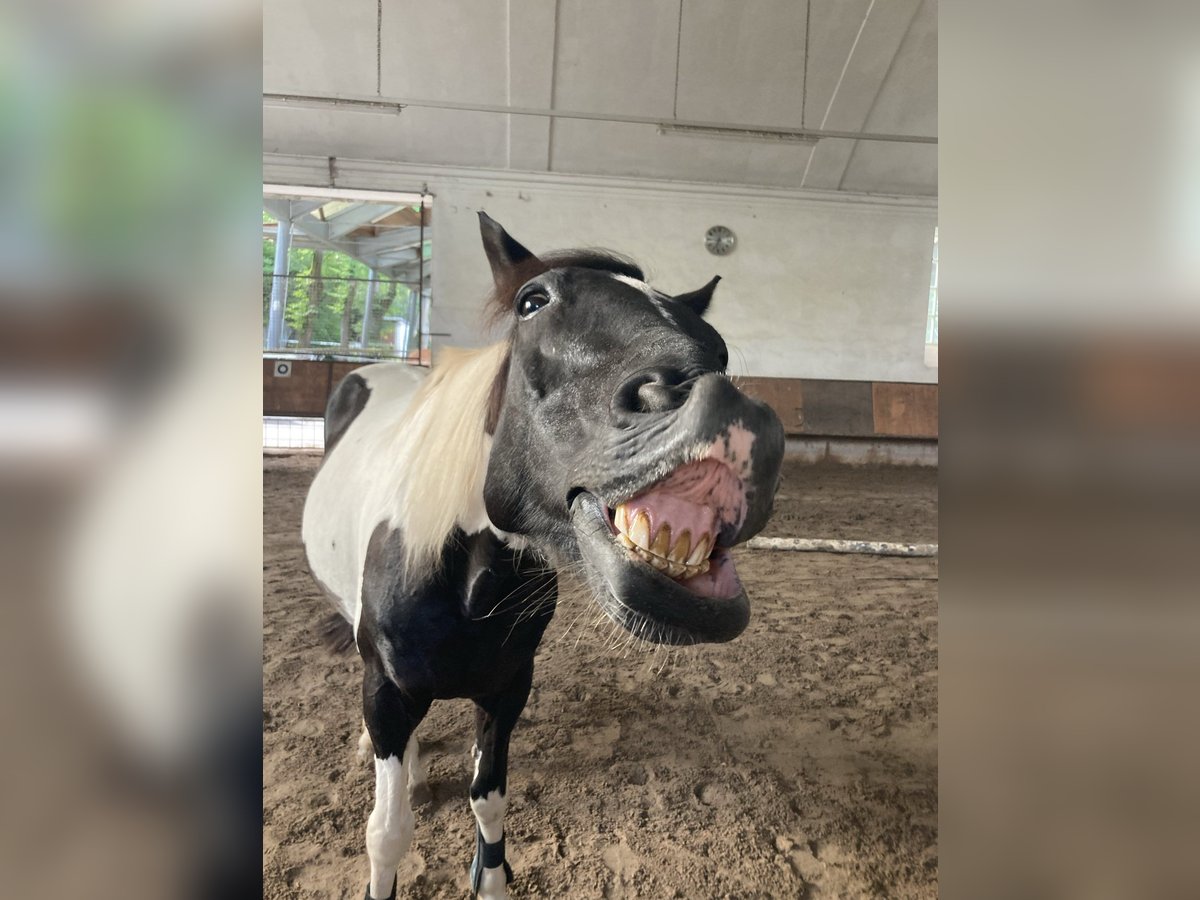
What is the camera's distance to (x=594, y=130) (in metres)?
5.17

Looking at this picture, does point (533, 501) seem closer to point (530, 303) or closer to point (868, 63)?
point (530, 303)

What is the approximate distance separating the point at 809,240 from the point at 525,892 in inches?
235

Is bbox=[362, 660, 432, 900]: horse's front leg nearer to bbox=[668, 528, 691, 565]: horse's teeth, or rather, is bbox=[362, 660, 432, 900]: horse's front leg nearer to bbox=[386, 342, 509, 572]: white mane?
Answer: bbox=[386, 342, 509, 572]: white mane

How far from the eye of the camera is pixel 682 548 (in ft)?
1.98

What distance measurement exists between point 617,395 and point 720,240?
5634 millimetres

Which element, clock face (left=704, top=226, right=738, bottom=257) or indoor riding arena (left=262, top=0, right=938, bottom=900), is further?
clock face (left=704, top=226, right=738, bottom=257)

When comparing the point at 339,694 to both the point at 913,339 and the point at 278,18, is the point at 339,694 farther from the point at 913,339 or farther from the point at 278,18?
the point at 913,339

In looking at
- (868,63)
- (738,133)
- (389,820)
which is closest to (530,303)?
(389,820)

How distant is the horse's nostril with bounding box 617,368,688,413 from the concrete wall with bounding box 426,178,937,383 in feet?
17.1

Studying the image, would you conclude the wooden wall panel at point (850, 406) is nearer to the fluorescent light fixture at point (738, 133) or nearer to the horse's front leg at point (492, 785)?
the fluorescent light fixture at point (738, 133)

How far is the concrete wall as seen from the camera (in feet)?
18.8

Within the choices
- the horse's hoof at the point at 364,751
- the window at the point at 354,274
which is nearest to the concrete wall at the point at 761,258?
the window at the point at 354,274

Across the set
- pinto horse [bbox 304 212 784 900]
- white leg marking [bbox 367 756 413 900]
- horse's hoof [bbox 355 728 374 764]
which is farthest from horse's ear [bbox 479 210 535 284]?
horse's hoof [bbox 355 728 374 764]
